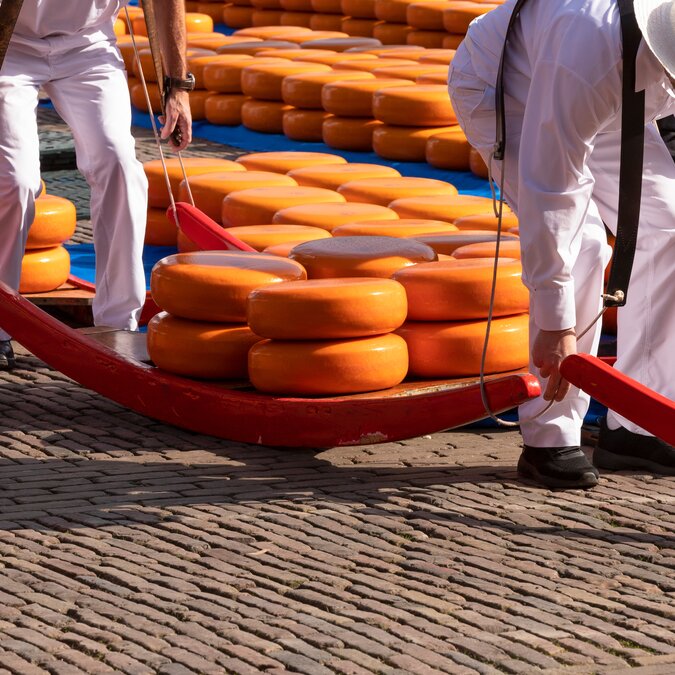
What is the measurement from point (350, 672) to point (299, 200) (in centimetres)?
334

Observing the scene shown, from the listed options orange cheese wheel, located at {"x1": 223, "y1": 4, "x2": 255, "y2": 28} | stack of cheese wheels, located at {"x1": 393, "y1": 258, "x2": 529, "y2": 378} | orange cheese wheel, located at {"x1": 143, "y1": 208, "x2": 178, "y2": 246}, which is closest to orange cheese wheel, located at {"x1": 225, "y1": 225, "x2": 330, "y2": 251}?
stack of cheese wheels, located at {"x1": 393, "y1": 258, "x2": 529, "y2": 378}

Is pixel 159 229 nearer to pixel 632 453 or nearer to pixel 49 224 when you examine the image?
pixel 49 224

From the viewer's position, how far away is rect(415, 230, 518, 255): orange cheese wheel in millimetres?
4598

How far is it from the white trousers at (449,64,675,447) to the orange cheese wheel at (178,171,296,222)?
97.6 inches

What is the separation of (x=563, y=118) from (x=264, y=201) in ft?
9.30

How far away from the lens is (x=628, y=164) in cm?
304

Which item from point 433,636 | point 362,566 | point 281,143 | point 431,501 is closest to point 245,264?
point 431,501

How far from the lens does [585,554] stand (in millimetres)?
3170

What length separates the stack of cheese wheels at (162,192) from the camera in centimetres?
629

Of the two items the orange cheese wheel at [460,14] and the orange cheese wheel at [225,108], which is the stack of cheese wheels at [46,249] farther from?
the orange cheese wheel at [460,14]

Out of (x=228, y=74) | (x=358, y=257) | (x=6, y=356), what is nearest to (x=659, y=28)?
(x=358, y=257)

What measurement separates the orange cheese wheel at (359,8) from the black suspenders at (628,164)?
30.4 feet

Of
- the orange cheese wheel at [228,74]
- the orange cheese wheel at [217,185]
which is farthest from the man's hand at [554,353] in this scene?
the orange cheese wheel at [228,74]

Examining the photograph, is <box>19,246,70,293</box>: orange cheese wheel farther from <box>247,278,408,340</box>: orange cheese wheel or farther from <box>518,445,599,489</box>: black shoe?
<box>518,445,599,489</box>: black shoe
